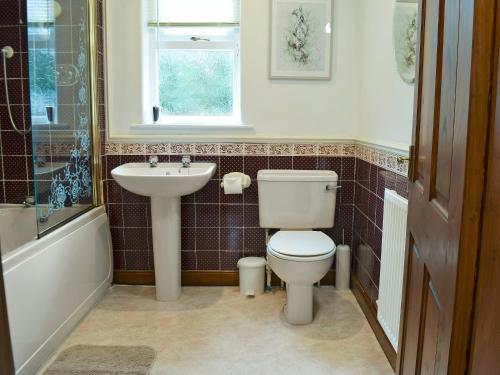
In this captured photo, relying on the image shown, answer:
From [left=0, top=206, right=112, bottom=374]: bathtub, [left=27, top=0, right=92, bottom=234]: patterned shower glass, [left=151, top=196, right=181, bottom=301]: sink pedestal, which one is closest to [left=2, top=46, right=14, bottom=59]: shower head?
[left=27, top=0, right=92, bottom=234]: patterned shower glass

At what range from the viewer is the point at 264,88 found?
2.98 m

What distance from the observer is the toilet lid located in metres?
2.42

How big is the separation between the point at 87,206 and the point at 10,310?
3.37 ft

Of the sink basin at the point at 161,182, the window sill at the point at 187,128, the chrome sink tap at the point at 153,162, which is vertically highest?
the window sill at the point at 187,128

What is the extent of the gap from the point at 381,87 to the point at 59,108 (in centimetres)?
171

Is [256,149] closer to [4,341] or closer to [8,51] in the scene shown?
[8,51]

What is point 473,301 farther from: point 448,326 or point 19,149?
point 19,149

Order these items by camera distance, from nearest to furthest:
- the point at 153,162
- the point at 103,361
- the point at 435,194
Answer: the point at 435,194 → the point at 103,361 → the point at 153,162

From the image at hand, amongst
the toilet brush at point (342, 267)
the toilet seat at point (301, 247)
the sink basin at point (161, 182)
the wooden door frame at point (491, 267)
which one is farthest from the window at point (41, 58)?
the wooden door frame at point (491, 267)

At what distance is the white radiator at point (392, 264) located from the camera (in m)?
1.96

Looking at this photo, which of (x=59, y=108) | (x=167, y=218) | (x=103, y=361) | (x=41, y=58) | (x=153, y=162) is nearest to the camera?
(x=103, y=361)

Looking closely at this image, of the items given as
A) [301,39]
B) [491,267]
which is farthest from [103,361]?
[301,39]

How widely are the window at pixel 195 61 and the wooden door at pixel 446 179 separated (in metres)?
1.97

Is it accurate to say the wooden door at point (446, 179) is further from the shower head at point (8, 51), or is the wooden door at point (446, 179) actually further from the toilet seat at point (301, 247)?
the shower head at point (8, 51)
